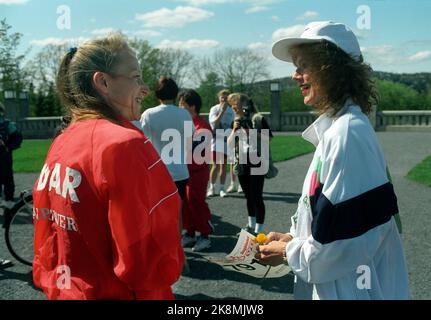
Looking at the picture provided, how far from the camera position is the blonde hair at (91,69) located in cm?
157

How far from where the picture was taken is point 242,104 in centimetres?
629

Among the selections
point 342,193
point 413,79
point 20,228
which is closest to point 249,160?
point 20,228

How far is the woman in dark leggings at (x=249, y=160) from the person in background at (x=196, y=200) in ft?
1.51

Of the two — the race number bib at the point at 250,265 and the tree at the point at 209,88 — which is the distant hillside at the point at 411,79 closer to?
the tree at the point at 209,88

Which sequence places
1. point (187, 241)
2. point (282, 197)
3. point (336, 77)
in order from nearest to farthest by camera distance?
point (336, 77) → point (187, 241) → point (282, 197)

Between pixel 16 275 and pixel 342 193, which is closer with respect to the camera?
pixel 342 193

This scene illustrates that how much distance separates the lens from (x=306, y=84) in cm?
189

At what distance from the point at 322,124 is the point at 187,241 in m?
4.08

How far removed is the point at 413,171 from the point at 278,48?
952cm

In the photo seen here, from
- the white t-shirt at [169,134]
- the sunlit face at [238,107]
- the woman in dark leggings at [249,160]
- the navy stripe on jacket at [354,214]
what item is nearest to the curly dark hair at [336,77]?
the navy stripe on jacket at [354,214]

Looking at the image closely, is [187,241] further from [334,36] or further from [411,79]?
[411,79]

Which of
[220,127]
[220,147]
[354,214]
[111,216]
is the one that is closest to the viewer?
[111,216]

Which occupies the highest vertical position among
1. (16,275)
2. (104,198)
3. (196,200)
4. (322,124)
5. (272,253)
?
(322,124)

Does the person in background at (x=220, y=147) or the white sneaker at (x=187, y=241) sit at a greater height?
the person in background at (x=220, y=147)
